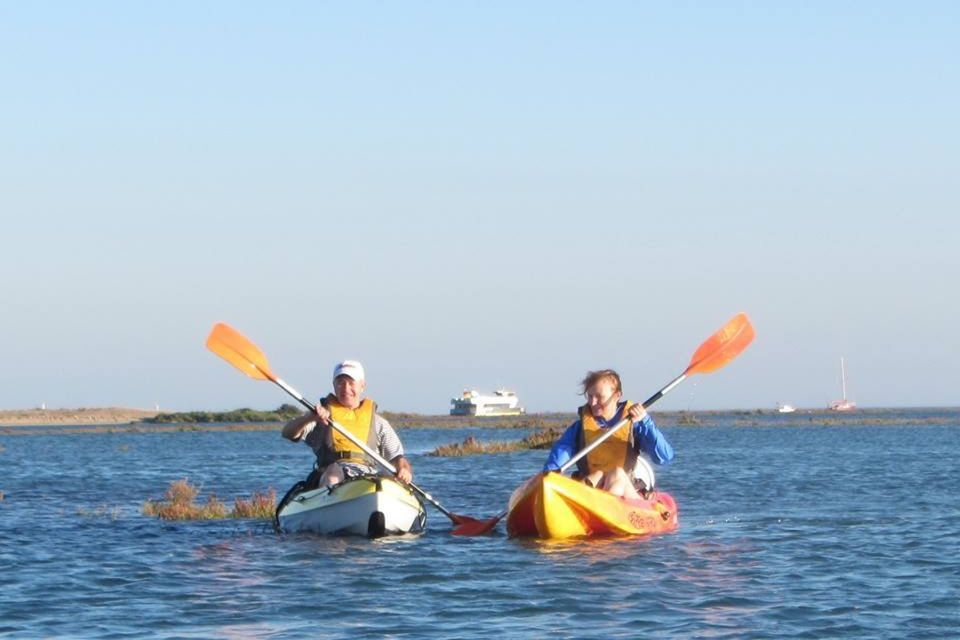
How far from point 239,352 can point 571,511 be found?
16.0 ft

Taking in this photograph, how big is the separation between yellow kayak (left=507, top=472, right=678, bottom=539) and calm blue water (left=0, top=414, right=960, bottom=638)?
0.25 metres

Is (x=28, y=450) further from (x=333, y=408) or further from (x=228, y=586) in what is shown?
(x=228, y=586)

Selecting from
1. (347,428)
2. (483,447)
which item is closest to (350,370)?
(347,428)

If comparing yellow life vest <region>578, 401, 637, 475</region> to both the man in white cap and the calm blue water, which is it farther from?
the man in white cap

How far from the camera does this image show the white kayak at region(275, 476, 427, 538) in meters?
15.4

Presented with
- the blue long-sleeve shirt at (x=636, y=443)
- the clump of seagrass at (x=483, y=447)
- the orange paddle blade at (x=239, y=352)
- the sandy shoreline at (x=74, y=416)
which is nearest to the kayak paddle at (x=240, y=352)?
the orange paddle blade at (x=239, y=352)

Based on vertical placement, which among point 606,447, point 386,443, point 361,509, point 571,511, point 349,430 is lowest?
point 571,511

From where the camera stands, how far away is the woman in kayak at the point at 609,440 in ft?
49.1

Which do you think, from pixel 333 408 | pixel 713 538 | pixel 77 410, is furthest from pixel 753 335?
pixel 77 410

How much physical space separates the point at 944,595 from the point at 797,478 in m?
15.4

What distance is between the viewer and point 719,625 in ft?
33.7

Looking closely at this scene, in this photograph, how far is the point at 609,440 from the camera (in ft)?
51.1

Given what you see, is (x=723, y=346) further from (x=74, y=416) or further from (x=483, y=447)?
(x=74, y=416)

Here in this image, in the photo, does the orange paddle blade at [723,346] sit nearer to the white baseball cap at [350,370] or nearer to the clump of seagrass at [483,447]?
the white baseball cap at [350,370]
